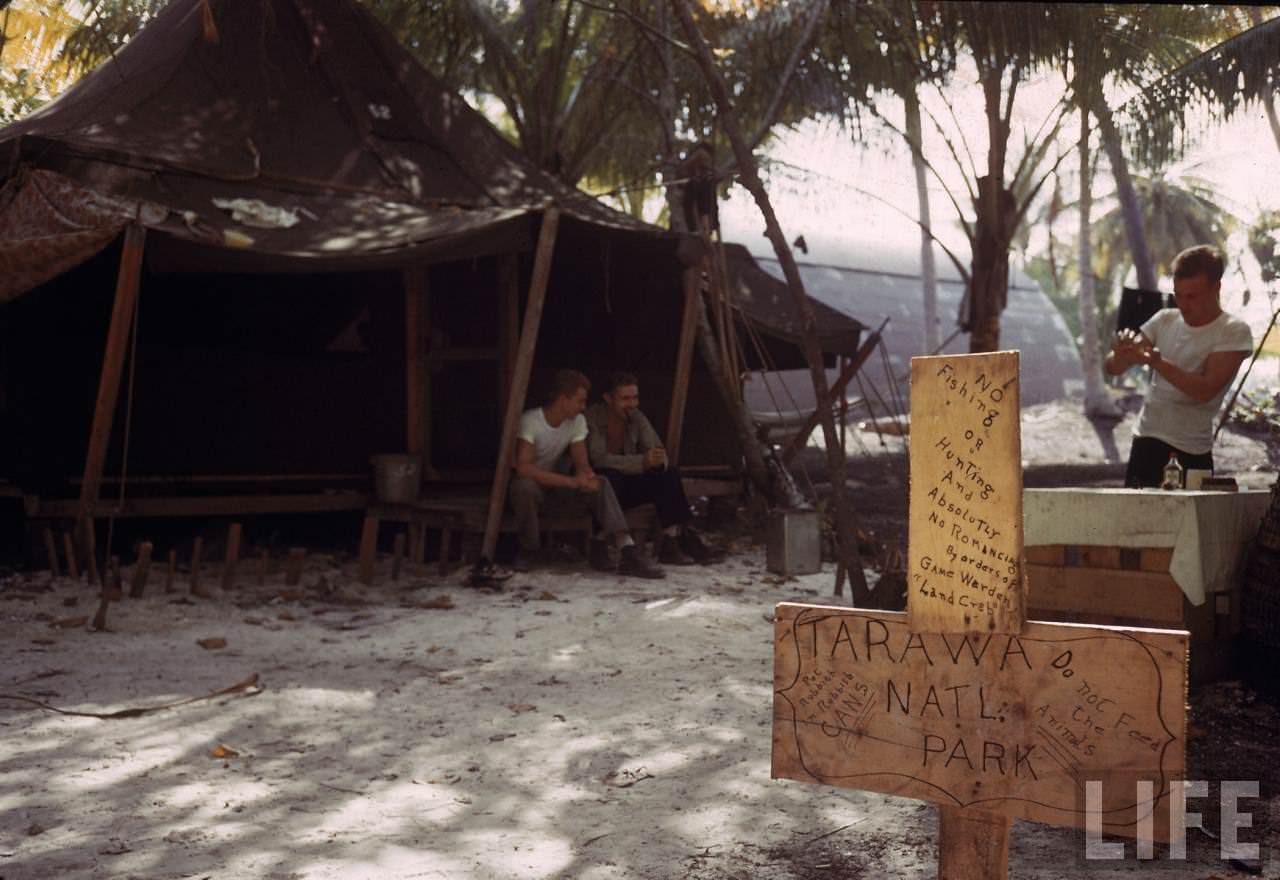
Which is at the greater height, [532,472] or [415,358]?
[415,358]

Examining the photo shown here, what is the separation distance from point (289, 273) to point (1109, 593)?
20.6 ft

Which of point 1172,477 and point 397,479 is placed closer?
point 1172,477

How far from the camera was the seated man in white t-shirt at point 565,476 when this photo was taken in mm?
7996

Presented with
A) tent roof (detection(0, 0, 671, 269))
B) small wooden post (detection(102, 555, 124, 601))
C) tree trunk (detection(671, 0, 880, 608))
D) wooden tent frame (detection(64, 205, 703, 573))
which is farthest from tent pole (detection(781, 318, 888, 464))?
small wooden post (detection(102, 555, 124, 601))

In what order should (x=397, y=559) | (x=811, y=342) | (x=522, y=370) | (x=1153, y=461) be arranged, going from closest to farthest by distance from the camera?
(x=1153, y=461) → (x=811, y=342) → (x=522, y=370) → (x=397, y=559)

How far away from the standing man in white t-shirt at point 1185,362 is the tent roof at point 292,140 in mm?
4126

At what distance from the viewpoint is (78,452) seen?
8.52 meters

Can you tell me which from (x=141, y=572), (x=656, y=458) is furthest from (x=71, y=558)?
(x=656, y=458)

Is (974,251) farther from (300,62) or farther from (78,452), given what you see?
(78,452)

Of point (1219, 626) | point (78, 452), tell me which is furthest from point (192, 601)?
point (1219, 626)

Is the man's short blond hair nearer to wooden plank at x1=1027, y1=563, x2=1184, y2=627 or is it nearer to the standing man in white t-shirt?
the standing man in white t-shirt

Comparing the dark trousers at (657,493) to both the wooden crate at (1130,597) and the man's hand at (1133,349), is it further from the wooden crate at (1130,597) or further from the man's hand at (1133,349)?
the wooden crate at (1130,597)

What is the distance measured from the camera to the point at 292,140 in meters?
8.94

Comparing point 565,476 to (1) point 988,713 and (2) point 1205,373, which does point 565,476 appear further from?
(1) point 988,713
